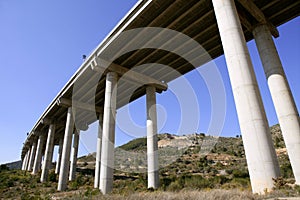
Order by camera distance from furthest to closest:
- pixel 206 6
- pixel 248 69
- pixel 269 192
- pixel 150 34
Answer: pixel 150 34 → pixel 206 6 → pixel 248 69 → pixel 269 192

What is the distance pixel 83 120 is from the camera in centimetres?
3556

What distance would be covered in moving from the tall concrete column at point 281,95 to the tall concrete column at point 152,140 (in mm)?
11111

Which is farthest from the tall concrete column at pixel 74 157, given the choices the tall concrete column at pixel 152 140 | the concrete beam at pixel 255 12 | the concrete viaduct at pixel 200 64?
the concrete beam at pixel 255 12

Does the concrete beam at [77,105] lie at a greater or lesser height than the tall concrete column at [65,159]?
greater

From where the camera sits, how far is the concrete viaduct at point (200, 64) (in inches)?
322

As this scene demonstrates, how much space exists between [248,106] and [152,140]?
42.4ft

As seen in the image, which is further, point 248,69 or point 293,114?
point 293,114

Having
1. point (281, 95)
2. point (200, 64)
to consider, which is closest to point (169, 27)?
point (200, 64)

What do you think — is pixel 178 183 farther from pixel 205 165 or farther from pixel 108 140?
pixel 205 165

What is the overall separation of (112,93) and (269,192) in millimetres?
14974

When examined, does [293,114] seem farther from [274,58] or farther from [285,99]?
[274,58]

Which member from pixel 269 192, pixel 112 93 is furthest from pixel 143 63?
pixel 269 192

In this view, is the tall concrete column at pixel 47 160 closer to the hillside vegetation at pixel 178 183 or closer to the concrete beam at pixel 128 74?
the hillside vegetation at pixel 178 183

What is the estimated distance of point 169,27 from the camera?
15.9 meters
